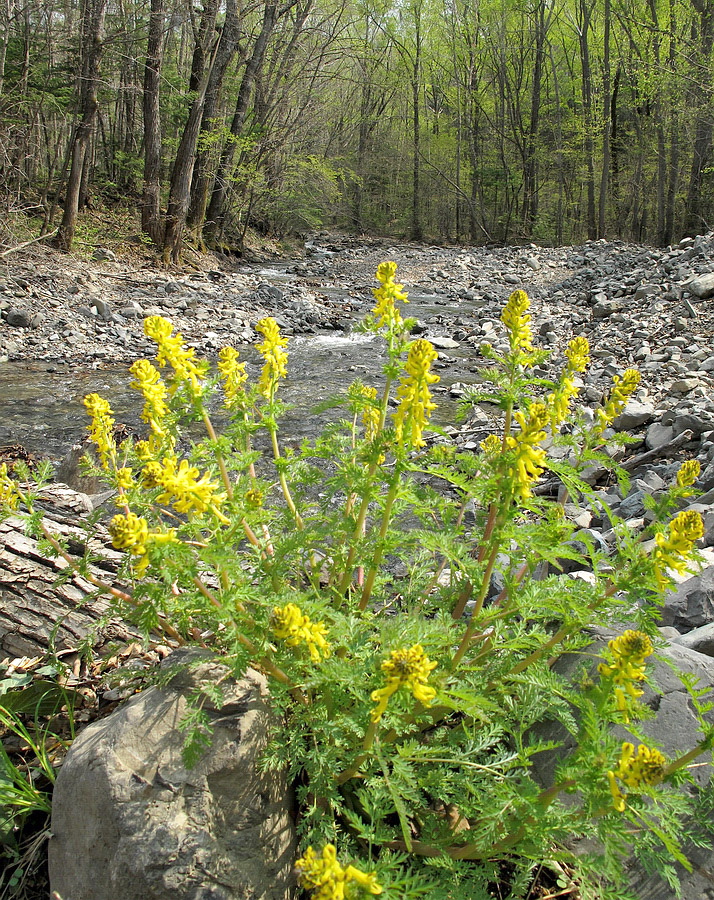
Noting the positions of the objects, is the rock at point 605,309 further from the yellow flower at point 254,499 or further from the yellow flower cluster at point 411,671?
the yellow flower cluster at point 411,671

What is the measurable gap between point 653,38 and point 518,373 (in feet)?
89.3

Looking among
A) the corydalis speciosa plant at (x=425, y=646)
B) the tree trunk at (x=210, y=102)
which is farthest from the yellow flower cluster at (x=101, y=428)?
the tree trunk at (x=210, y=102)

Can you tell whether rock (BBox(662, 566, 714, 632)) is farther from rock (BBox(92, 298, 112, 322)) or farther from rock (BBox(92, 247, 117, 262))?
rock (BBox(92, 247, 117, 262))

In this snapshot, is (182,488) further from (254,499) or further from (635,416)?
(635,416)

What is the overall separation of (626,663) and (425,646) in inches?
23.9

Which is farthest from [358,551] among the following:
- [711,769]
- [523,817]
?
[711,769]

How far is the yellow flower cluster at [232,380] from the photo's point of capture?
2.34 metres

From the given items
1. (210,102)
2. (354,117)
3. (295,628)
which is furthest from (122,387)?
(354,117)

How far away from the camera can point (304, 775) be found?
2.22 meters

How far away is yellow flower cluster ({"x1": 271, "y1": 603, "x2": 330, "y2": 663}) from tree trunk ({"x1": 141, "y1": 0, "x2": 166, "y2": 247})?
16.7 meters

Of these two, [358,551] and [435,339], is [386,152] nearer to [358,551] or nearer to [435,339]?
[435,339]

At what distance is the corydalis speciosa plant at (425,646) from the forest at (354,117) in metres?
13.6

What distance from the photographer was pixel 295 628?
1580 mm

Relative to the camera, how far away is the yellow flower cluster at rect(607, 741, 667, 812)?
53.2 inches
